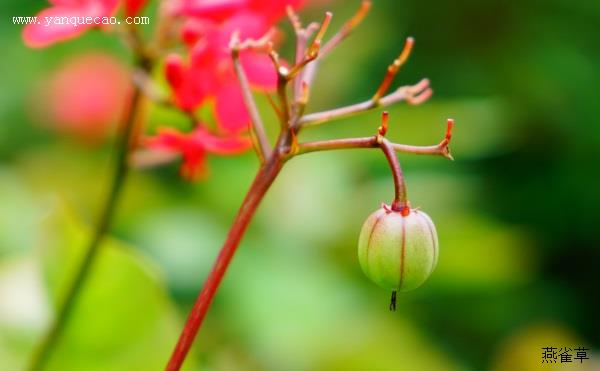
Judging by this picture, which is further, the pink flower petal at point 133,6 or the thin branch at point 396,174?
the pink flower petal at point 133,6

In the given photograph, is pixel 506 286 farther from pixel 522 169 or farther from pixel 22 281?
pixel 22 281

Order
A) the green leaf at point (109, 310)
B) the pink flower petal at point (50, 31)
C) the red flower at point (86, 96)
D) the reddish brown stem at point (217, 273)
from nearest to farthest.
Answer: the reddish brown stem at point (217, 273), the pink flower petal at point (50, 31), the green leaf at point (109, 310), the red flower at point (86, 96)

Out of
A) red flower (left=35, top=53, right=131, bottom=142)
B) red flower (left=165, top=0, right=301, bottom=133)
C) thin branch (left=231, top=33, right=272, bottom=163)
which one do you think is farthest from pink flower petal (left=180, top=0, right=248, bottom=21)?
red flower (left=35, top=53, right=131, bottom=142)

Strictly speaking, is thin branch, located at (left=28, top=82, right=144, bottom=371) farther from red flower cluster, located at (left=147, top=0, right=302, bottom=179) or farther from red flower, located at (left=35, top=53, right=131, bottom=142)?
red flower, located at (left=35, top=53, right=131, bottom=142)

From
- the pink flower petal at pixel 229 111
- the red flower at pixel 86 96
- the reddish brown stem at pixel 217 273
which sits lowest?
the reddish brown stem at pixel 217 273

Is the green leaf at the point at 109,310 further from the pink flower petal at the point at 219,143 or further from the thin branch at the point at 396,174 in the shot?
the thin branch at the point at 396,174

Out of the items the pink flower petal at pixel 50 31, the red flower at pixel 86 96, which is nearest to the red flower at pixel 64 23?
the pink flower petal at pixel 50 31
